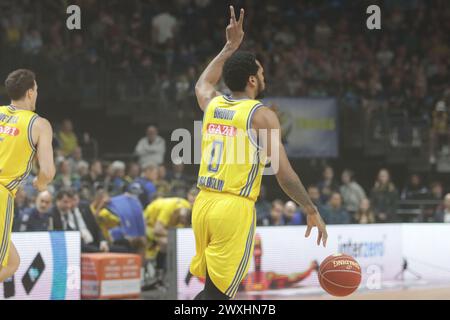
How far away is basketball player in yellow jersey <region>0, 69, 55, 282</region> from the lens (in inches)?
297

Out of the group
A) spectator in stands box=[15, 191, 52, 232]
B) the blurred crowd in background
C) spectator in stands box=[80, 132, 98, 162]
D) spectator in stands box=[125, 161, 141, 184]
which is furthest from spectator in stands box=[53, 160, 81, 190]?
spectator in stands box=[80, 132, 98, 162]

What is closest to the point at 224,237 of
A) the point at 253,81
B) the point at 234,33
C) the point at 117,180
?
the point at 253,81

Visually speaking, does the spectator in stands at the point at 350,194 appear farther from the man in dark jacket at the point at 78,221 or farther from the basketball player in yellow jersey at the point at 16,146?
the basketball player in yellow jersey at the point at 16,146

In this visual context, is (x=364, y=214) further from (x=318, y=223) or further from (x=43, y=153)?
(x=318, y=223)

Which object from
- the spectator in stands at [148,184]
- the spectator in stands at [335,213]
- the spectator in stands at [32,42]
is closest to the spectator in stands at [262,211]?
the spectator in stands at [335,213]

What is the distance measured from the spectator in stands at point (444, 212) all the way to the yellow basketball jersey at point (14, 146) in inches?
396

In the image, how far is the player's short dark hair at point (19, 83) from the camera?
7.67 meters

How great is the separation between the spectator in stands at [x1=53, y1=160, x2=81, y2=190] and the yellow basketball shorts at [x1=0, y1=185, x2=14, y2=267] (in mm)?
7344

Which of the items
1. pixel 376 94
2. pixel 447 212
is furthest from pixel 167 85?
pixel 447 212

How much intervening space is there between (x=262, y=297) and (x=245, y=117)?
22.2 feet

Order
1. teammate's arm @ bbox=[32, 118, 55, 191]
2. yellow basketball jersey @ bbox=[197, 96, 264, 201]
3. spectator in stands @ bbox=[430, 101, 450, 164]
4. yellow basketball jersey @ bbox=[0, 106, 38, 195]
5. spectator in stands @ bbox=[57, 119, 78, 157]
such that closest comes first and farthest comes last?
1. yellow basketball jersey @ bbox=[197, 96, 264, 201]
2. teammate's arm @ bbox=[32, 118, 55, 191]
3. yellow basketball jersey @ bbox=[0, 106, 38, 195]
4. spectator in stands @ bbox=[57, 119, 78, 157]
5. spectator in stands @ bbox=[430, 101, 450, 164]

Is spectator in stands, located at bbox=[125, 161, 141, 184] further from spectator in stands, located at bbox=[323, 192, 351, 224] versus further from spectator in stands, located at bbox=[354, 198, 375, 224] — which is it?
spectator in stands, located at bbox=[354, 198, 375, 224]

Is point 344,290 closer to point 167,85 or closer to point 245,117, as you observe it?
point 245,117

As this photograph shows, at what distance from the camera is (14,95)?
25.3ft
